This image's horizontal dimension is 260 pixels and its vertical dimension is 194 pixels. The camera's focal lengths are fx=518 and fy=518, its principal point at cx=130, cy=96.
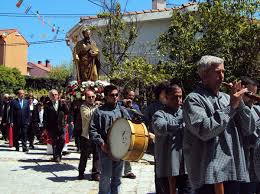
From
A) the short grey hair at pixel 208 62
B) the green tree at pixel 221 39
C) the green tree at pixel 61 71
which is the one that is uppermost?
the green tree at pixel 61 71

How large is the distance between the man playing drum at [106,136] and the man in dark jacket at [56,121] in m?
5.21

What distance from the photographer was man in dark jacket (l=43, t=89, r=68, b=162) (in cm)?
1211

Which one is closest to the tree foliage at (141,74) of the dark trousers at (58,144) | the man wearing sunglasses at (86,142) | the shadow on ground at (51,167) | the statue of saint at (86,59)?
the statue of saint at (86,59)

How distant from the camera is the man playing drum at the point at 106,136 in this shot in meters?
6.66

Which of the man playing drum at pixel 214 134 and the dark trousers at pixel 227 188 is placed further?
the dark trousers at pixel 227 188

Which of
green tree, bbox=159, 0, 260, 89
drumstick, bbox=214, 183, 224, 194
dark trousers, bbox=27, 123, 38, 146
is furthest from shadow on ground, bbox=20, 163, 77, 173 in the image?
drumstick, bbox=214, 183, 224, 194

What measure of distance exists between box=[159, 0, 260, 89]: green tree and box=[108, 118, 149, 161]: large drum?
23.7ft

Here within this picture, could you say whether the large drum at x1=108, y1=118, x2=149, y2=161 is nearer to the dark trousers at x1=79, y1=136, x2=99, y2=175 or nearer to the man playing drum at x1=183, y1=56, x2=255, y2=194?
the man playing drum at x1=183, y1=56, x2=255, y2=194

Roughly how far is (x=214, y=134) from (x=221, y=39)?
9962mm

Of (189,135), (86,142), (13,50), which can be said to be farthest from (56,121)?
(13,50)

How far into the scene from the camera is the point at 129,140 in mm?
6289

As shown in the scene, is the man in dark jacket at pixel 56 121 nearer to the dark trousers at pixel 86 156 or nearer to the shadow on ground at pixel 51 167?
the shadow on ground at pixel 51 167

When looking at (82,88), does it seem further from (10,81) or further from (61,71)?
(61,71)

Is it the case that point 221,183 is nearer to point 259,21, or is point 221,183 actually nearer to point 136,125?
point 136,125
